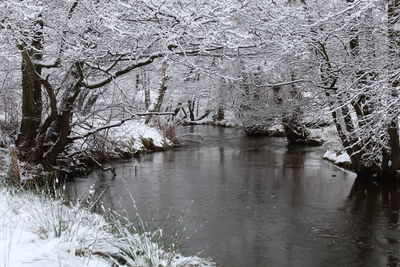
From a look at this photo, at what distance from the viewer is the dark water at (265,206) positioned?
21.8 feet

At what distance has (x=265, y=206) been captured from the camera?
9.56 metres

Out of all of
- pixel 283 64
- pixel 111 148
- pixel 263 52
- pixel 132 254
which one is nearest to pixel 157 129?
pixel 111 148

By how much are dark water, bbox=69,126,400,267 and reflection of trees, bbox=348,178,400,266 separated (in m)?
0.02

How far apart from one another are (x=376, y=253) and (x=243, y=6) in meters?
5.11

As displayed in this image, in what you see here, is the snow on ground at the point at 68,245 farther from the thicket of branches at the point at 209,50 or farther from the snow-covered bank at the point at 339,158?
the snow-covered bank at the point at 339,158

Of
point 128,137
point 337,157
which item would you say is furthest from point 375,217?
point 128,137

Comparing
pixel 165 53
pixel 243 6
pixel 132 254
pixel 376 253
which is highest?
pixel 243 6

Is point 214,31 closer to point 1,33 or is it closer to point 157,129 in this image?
point 1,33

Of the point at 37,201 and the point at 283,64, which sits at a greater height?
the point at 283,64

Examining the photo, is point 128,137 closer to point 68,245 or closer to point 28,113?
point 28,113

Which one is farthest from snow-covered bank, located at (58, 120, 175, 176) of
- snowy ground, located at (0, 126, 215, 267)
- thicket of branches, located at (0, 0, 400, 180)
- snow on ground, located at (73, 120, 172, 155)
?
snowy ground, located at (0, 126, 215, 267)

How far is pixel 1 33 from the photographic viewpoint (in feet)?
28.3

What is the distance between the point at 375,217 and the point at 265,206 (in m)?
2.23

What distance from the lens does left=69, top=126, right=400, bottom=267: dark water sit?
6.63 meters
